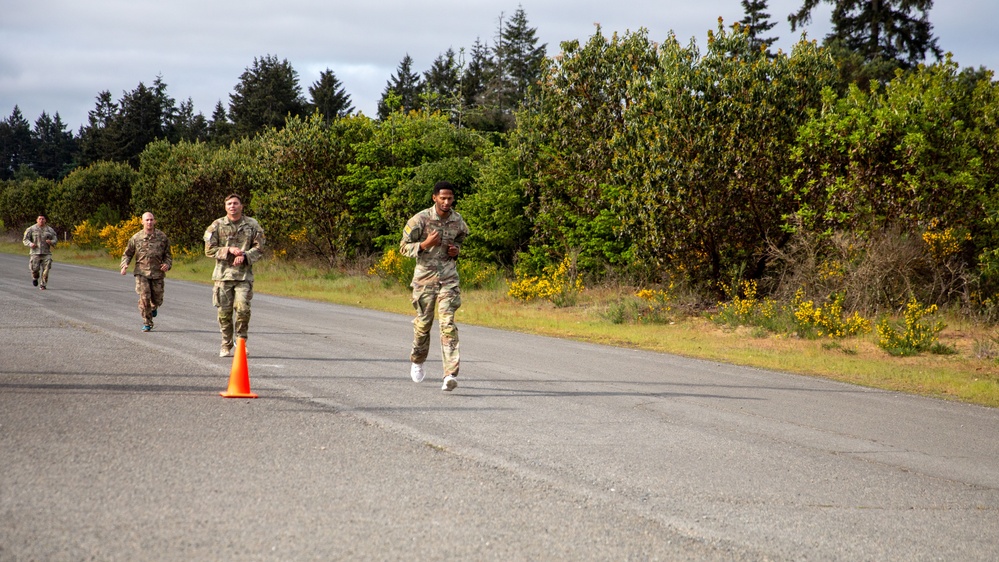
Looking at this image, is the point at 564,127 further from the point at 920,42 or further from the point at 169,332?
the point at 920,42

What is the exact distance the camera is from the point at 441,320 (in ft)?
31.0

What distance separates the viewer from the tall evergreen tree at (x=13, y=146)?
156m

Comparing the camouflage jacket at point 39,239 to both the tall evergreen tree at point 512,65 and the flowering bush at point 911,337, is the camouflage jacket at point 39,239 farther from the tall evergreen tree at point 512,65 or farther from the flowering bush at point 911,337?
the tall evergreen tree at point 512,65

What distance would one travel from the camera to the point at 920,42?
38812 mm

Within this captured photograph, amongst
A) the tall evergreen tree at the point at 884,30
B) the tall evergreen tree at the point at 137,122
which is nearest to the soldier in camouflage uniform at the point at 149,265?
the tall evergreen tree at the point at 884,30

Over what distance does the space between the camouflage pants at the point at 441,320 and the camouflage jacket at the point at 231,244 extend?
3132 millimetres

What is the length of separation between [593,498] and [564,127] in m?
21.3

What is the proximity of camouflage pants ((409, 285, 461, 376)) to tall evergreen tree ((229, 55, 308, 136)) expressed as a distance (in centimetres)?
6809

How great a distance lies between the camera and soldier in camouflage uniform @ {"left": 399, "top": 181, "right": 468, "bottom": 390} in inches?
368

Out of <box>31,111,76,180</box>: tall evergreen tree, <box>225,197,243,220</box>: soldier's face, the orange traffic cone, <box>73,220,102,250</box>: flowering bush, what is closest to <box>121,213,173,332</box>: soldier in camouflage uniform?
<box>225,197,243,220</box>: soldier's face

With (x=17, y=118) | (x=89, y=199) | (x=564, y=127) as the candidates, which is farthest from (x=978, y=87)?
(x=17, y=118)

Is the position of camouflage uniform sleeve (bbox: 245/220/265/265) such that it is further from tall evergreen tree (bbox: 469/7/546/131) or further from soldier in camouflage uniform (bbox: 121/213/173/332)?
tall evergreen tree (bbox: 469/7/546/131)

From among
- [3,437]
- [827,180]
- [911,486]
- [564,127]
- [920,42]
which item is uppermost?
[920,42]

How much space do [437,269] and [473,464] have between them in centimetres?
381
